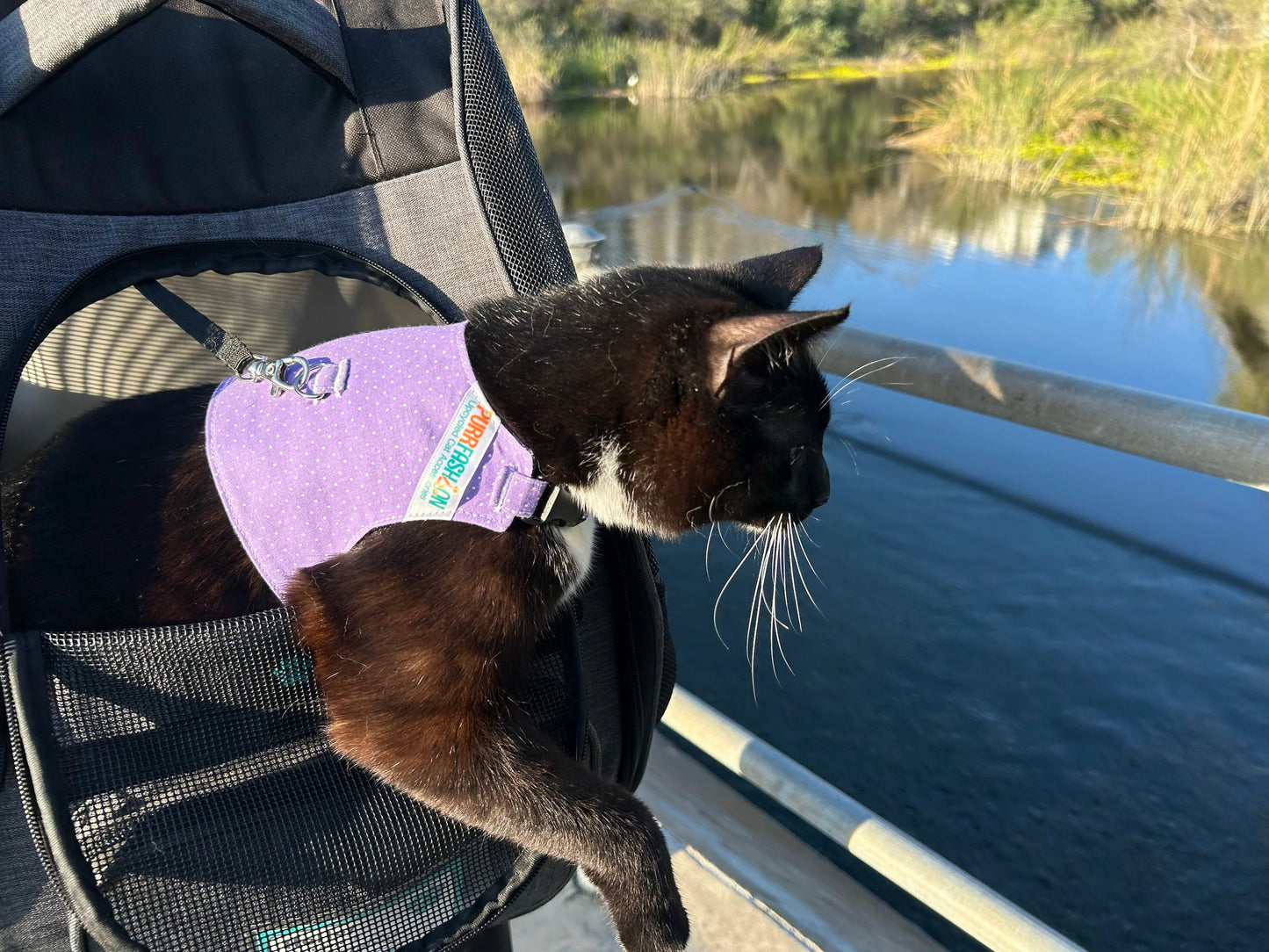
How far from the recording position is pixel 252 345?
1.44m

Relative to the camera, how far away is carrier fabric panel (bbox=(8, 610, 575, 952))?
731 mm

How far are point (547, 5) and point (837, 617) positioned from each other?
15011 millimetres

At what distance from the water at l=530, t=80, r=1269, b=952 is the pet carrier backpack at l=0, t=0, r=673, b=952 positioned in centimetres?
74

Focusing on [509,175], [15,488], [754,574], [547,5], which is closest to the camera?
[15,488]

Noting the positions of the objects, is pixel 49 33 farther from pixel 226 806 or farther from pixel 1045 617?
pixel 1045 617

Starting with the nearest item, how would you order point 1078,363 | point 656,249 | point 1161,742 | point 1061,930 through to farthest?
point 1061,930 → point 1161,742 → point 1078,363 → point 656,249

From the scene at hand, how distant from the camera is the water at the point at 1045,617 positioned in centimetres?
166

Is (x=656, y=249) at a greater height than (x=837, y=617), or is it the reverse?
(x=656, y=249)

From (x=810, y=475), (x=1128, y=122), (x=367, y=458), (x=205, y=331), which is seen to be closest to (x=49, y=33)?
(x=205, y=331)

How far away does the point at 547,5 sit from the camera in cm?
1430

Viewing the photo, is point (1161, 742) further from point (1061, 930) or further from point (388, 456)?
point (388, 456)

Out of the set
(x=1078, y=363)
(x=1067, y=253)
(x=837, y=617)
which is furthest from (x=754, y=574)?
(x=1067, y=253)

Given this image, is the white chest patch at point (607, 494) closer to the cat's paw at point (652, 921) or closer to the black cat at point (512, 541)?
the black cat at point (512, 541)

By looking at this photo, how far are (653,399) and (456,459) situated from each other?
22 centimetres
